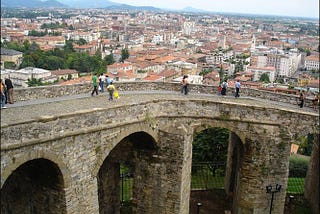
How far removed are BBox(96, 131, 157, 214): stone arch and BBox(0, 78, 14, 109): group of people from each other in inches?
190

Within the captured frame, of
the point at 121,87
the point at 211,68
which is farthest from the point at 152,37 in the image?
the point at 121,87

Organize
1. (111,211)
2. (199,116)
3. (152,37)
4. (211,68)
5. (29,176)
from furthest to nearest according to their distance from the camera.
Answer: (152,37) → (211,68) → (111,211) → (199,116) → (29,176)

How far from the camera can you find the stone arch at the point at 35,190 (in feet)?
43.6

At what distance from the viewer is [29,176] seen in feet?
47.4

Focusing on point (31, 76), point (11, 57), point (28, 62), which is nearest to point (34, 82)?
point (31, 76)

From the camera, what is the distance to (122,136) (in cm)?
1502

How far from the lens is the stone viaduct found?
13203 millimetres

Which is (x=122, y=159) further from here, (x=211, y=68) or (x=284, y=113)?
(x=211, y=68)

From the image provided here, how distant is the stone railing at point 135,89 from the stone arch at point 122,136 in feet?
14.8

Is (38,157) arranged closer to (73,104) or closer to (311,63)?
(73,104)

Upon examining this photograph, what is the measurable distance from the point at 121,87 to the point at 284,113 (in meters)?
8.21

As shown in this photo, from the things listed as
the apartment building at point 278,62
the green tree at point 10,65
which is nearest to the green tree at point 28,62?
the green tree at point 10,65

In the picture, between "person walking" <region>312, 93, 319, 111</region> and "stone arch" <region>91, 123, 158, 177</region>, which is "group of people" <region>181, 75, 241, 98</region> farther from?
"stone arch" <region>91, 123, 158, 177</region>

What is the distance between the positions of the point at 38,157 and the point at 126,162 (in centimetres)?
637
